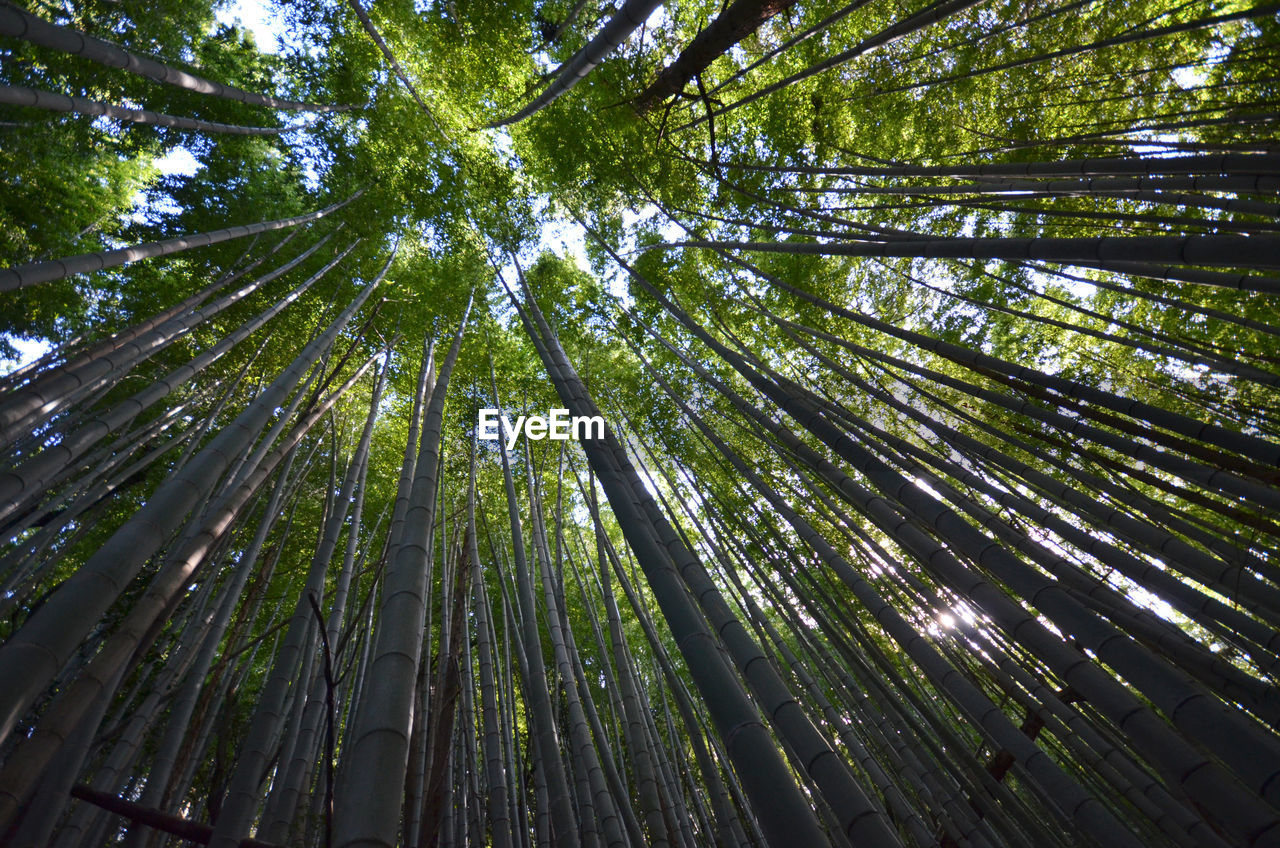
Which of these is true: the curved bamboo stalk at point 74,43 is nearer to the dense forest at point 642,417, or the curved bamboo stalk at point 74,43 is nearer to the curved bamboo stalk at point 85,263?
the dense forest at point 642,417

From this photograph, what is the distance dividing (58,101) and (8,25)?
2.53ft

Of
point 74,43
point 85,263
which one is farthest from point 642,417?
point 74,43

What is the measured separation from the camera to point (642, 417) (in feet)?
20.6

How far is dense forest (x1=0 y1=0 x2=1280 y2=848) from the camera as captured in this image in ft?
4.70

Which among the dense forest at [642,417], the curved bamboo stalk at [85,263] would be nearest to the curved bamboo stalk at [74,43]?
the dense forest at [642,417]

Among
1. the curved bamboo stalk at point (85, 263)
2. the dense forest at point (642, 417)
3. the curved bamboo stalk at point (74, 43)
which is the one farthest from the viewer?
the curved bamboo stalk at point (85, 263)

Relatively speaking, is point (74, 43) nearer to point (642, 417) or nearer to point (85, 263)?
point (85, 263)

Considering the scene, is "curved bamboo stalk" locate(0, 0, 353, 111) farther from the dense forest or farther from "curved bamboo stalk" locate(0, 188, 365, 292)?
"curved bamboo stalk" locate(0, 188, 365, 292)

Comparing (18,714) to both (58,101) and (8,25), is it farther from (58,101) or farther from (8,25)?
(58,101)

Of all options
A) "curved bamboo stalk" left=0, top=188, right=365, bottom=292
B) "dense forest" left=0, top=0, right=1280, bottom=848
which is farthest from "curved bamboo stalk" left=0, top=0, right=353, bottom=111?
"curved bamboo stalk" left=0, top=188, right=365, bottom=292

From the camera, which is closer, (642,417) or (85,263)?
(85,263)

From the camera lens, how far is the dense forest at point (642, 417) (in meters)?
1.43

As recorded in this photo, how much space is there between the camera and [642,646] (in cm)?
762

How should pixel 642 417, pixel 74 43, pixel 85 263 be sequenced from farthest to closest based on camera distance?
pixel 642 417 < pixel 85 263 < pixel 74 43
